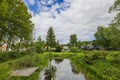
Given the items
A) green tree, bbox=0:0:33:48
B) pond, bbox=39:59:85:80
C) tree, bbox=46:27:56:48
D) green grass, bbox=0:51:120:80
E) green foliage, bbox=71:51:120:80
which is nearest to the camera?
green foliage, bbox=71:51:120:80

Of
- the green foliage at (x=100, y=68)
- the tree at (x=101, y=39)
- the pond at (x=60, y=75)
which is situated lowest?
the pond at (x=60, y=75)

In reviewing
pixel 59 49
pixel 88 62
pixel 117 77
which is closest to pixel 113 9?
pixel 88 62

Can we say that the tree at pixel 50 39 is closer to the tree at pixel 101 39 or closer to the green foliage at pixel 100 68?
the tree at pixel 101 39

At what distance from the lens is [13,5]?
29.0 meters

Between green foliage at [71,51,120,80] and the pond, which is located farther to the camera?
the pond

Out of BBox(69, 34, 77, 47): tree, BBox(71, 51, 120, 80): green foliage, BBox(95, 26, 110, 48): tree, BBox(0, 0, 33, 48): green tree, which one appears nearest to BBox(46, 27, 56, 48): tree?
BBox(69, 34, 77, 47): tree

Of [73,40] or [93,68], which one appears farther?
[73,40]

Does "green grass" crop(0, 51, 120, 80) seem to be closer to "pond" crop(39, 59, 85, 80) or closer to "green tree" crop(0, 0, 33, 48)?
"pond" crop(39, 59, 85, 80)

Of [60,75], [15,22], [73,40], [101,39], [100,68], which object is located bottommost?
[60,75]

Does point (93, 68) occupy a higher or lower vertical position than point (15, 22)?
lower

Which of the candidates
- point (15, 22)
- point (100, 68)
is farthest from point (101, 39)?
point (100, 68)

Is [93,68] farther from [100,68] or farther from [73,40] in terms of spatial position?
[73,40]

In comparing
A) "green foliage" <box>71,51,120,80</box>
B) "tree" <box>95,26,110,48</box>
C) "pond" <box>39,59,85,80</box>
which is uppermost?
"tree" <box>95,26,110,48</box>

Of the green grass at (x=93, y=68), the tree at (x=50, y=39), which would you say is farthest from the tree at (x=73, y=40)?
the green grass at (x=93, y=68)
